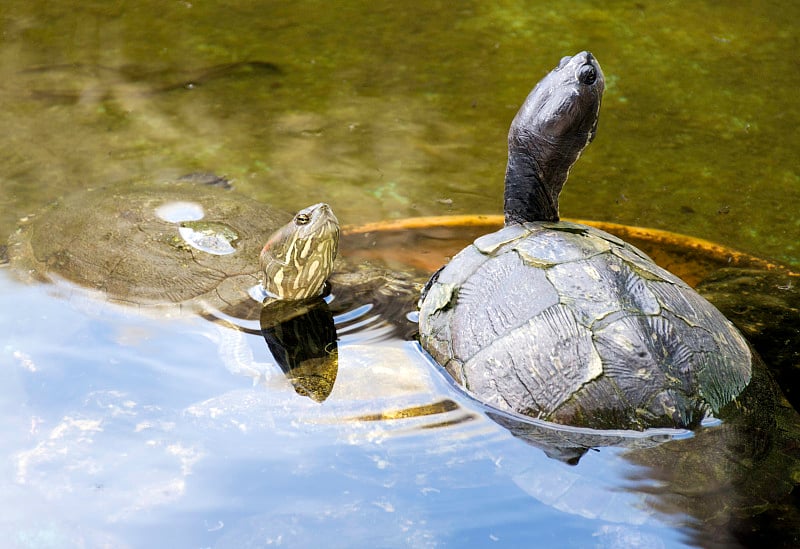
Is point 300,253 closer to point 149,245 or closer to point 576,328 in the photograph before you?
point 149,245

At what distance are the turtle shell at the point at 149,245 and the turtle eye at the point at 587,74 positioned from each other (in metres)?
1.36

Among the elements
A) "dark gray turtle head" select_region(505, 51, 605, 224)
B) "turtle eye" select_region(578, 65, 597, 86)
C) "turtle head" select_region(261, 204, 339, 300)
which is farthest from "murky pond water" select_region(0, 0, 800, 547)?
"turtle eye" select_region(578, 65, 597, 86)

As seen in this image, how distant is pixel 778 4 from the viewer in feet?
19.5

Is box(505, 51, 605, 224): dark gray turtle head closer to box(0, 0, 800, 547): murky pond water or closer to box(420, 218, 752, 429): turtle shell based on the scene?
box(420, 218, 752, 429): turtle shell

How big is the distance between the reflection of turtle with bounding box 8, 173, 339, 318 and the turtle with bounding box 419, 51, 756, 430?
53 cm

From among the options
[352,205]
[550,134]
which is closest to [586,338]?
[550,134]

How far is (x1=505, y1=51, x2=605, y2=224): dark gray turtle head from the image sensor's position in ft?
8.55

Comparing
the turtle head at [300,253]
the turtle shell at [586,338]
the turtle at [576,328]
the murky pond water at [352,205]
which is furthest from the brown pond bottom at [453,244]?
the turtle shell at [586,338]

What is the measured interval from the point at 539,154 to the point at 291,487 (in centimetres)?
149

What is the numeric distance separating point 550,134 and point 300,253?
995 millimetres

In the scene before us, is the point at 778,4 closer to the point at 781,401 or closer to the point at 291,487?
the point at 781,401

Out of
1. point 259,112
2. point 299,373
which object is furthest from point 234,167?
point 299,373

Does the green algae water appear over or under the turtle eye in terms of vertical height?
under

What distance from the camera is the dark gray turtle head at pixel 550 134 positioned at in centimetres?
261
